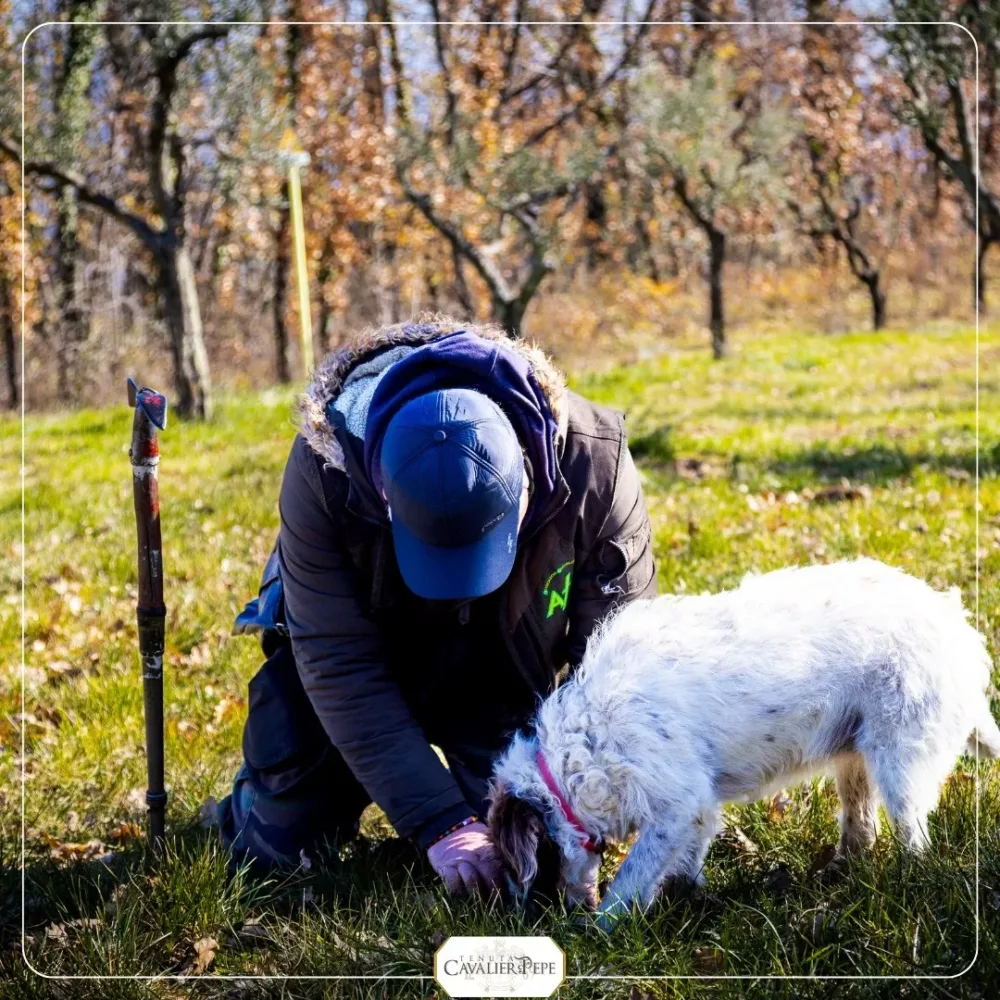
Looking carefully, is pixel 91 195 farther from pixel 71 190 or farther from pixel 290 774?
pixel 290 774

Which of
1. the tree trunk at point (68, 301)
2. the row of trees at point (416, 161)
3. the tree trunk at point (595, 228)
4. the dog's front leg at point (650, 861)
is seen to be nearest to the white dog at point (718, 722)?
the dog's front leg at point (650, 861)

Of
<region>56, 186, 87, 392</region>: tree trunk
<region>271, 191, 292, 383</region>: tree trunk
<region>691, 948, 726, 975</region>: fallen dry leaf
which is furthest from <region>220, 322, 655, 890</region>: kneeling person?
<region>271, 191, 292, 383</region>: tree trunk

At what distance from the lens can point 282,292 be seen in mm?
21297

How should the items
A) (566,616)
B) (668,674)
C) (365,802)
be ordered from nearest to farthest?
1. (668,674)
2. (566,616)
3. (365,802)

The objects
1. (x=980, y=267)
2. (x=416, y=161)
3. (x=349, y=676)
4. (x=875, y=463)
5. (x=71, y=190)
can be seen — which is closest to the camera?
(x=349, y=676)

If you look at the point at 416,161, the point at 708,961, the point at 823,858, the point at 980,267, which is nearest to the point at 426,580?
the point at 708,961

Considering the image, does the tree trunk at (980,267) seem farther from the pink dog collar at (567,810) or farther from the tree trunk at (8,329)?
the tree trunk at (8,329)

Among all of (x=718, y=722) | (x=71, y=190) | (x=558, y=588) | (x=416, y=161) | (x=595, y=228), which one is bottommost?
(x=718, y=722)

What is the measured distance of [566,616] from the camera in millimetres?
3381

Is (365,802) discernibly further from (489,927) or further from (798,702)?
(798,702)

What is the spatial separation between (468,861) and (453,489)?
1.09 m

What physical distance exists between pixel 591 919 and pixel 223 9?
8.13 m

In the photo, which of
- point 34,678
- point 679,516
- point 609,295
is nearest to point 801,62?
point 609,295

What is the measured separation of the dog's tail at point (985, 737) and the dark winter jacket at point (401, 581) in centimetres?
104
